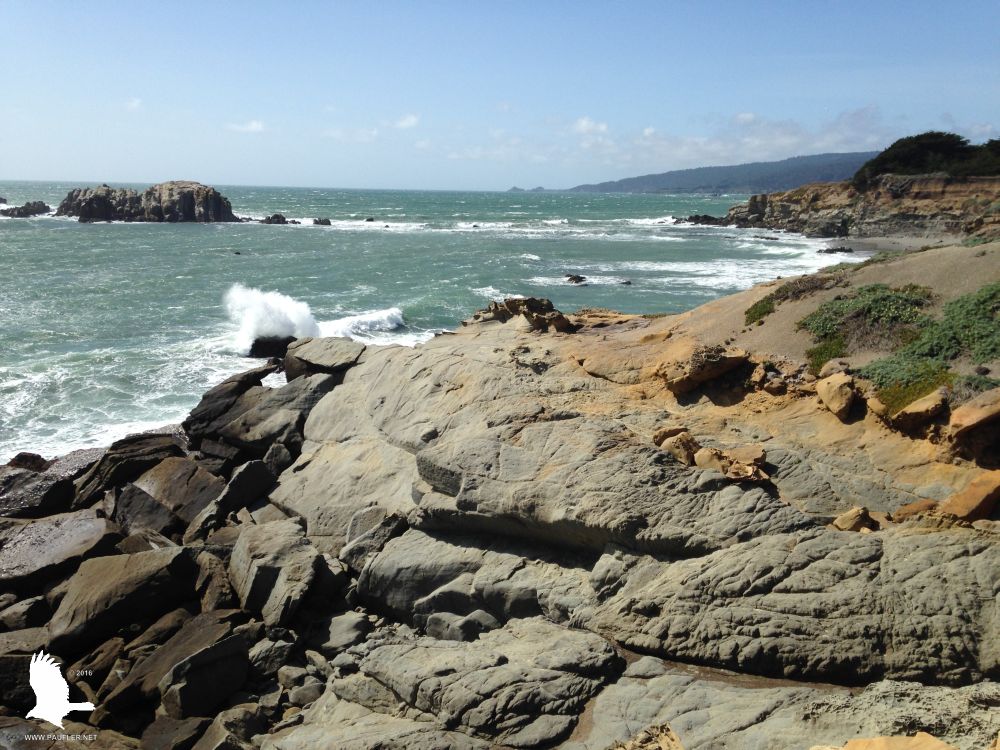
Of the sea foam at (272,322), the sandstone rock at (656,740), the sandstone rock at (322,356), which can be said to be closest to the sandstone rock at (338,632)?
the sandstone rock at (656,740)

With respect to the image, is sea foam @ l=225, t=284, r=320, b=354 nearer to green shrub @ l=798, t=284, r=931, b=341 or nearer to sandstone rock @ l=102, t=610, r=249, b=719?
sandstone rock @ l=102, t=610, r=249, b=719

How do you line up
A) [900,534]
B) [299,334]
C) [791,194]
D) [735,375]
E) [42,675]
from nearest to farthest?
1. [900,534]
2. [42,675]
3. [735,375]
4. [299,334]
5. [791,194]

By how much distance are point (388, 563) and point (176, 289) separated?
35.8 meters

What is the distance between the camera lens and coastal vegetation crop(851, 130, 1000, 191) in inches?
2547

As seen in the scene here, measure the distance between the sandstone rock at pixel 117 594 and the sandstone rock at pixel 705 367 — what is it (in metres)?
8.95

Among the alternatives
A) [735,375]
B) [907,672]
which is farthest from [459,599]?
[735,375]

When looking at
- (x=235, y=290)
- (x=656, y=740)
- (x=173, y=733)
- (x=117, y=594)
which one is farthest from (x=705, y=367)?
(x=235, y=290)

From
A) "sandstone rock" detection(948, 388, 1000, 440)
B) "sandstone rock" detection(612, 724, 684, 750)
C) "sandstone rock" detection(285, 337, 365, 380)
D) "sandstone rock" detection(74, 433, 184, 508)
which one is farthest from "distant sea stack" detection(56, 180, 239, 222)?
"sandstone rock" detection(612, 724, 684, 750)

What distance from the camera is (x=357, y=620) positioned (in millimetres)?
10758

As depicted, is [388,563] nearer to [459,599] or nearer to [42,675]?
[459,599]

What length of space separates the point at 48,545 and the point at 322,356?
7.48m

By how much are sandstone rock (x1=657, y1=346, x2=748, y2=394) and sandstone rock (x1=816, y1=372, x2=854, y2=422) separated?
1.79 metres

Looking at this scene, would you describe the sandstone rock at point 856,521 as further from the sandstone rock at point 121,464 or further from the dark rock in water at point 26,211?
the dark rock in water at point 26,211

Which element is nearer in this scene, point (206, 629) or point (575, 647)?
point (575, 647)
